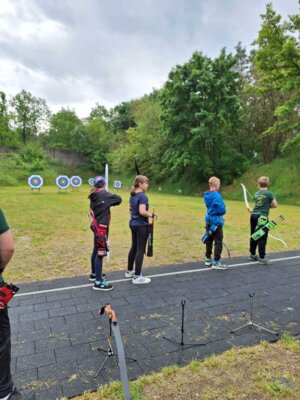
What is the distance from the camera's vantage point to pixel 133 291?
3576 millimetres

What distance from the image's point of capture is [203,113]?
62.7 ft

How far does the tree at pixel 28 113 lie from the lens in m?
38.2

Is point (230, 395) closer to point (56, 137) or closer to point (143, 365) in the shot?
point (143, 365)

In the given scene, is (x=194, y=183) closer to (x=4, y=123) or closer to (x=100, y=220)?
(x=100, y=220)

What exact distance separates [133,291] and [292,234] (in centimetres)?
529

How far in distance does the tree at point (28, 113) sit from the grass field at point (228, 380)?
41931mm

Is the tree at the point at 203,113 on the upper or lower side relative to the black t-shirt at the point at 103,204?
upper

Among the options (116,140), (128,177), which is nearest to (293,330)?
(128,177)

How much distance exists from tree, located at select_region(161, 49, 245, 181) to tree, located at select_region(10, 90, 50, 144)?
82.1 feet

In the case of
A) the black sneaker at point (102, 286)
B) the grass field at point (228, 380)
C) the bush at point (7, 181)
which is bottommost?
the grass field at point (228, 380)

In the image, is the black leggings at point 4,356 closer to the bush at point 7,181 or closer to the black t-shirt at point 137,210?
the black t-shirt at point 137,210

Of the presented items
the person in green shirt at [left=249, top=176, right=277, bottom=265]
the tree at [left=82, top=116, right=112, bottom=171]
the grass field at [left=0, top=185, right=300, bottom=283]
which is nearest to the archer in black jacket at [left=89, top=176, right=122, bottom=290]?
the grass field at [left=0, top=185, right=300, bottom=283]

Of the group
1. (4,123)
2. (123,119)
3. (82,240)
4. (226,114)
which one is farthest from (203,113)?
(4,123)

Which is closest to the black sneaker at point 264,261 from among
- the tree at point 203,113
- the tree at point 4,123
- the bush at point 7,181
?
the tree at point 203,113
